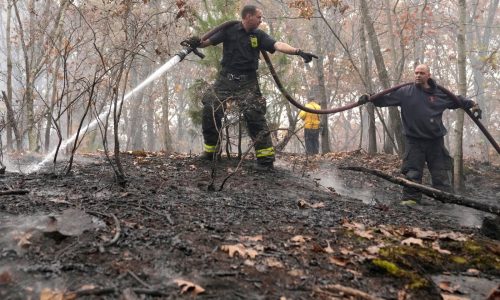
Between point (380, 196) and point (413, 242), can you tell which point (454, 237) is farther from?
point (380, 196)

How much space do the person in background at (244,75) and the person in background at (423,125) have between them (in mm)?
1612

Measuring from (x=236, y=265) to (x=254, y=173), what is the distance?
386cm

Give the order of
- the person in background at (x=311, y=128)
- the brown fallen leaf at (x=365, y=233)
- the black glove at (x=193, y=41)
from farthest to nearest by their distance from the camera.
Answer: the person in background at (x=311, y=128)
the black glove at (x=193, y=41)
the brown fallen leaf at (x=365, y=233)

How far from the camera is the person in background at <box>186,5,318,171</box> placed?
20.8ft

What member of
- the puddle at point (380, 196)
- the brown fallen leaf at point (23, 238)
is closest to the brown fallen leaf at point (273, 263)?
the brown fallen leaf at point (23, 238)

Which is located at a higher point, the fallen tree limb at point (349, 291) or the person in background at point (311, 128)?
the person in background at point (311, 128)

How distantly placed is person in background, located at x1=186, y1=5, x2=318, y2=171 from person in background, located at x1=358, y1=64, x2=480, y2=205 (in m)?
1.61

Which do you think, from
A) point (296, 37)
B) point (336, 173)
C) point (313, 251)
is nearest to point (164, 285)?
point (313, 251)

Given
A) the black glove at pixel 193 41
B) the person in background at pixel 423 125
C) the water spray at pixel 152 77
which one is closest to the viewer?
the water spray at pixel 152 77

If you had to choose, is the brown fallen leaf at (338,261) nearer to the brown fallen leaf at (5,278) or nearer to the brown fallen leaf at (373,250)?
the brown fallen leaf at (373,250)

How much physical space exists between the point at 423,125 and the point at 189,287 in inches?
194

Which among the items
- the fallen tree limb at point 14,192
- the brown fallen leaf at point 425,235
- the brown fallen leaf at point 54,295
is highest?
the fallen tree limb at point 14,192

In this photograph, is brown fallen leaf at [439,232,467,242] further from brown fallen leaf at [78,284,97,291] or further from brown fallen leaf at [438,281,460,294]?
brown fallen leaf at [78,284,97,291]

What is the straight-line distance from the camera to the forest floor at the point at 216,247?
7.54 feet
